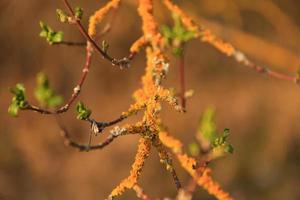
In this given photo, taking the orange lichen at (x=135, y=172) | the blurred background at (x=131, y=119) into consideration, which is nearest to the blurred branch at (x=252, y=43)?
the blurred background at (x=131, y=119)

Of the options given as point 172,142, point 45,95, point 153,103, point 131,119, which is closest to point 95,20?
point 153,103

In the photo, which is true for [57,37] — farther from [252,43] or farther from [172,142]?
[252,43]

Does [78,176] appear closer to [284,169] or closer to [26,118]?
[26,118]

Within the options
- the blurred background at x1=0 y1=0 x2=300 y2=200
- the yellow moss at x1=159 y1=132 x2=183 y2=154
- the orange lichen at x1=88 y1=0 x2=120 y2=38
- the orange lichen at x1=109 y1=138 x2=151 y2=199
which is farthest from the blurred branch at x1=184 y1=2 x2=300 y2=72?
the yellow moss at x1=159 y1=132 x2=183 y2=154

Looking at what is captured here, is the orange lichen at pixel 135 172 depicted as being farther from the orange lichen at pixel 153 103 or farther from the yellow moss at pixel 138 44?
the yellow moss at pixel 138 44

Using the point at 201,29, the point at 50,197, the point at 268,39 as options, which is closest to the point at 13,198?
the point at 50,197

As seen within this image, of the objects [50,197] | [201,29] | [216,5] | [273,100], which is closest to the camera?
[201,29]
